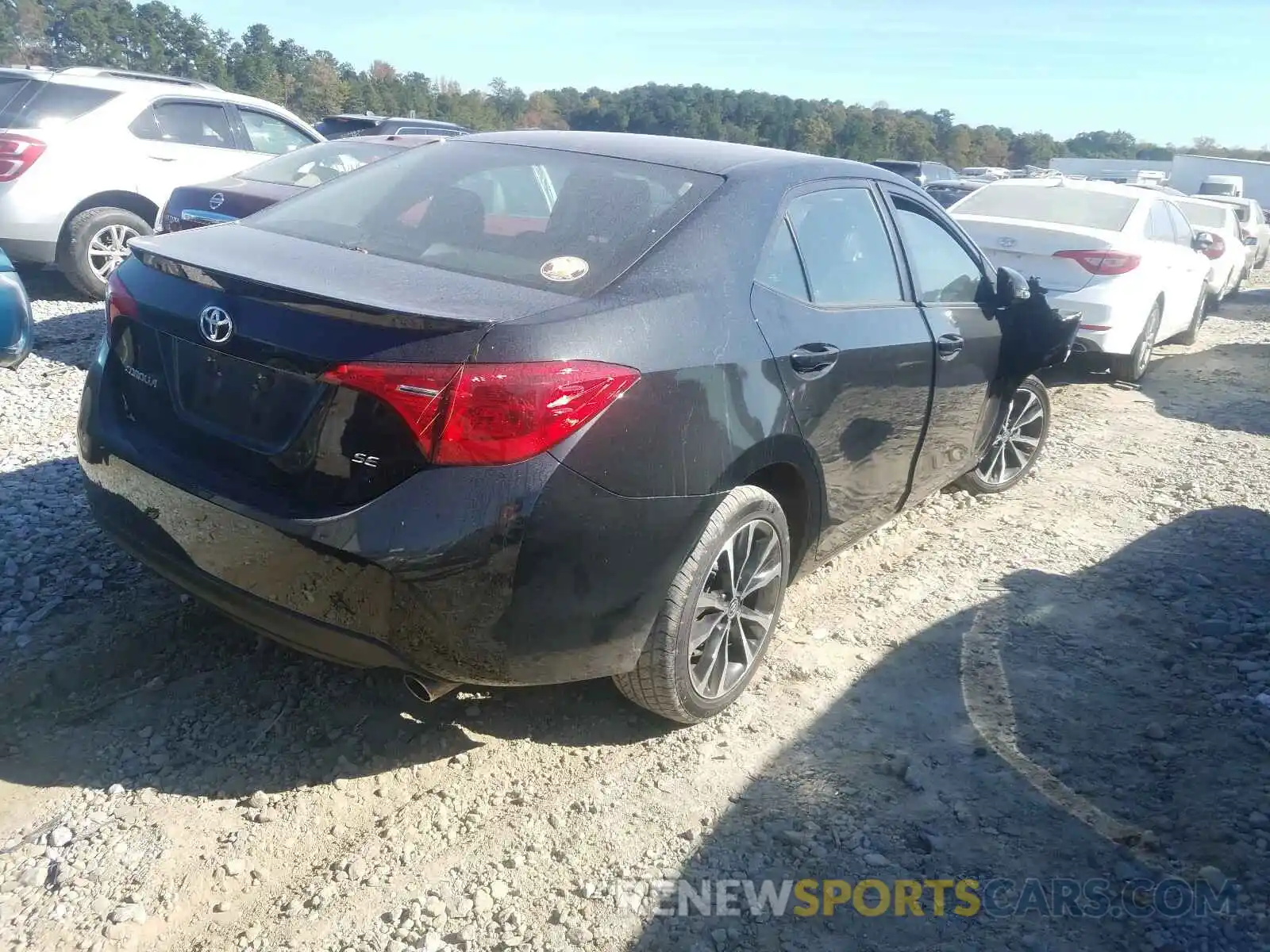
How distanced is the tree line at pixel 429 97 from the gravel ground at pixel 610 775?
2741cm

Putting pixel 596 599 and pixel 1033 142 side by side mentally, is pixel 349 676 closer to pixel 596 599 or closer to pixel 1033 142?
pixel 596 599

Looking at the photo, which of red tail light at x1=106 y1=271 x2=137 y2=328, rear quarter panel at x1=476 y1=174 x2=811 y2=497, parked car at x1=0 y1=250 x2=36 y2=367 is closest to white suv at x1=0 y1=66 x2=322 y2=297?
parked car at x1=0 y1=250 x2=36 y2=367

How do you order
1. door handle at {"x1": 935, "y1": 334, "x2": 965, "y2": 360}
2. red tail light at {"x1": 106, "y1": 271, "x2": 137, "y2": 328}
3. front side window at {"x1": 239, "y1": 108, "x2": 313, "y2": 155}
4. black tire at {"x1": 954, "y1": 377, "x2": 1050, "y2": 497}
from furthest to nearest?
front side window at {"x1": 239, "y1": 108, "x2": 313, "y2": 155}, black tire at {"x1": 954, "y1": 377, "x2": 1050, "y2": 497}, door handle at {"x1": 935, "y1": 334, "x2": 965, "y2": 360}, red tail light at {"x1": 106, "y1": 271, "x2": 137, "y2": 328}

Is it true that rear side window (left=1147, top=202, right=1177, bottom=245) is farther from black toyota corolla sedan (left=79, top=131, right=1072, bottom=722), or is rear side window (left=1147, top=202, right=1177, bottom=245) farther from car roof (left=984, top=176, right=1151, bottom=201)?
black toyota corolla sedan (left=79, top=131, right=1072, bottom=722)

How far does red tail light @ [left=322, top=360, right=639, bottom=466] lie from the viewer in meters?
2.29

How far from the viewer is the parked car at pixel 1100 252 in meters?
7.64

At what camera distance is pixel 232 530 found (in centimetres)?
247

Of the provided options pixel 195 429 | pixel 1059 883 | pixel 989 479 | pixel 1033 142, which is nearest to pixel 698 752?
pixel 1059 883

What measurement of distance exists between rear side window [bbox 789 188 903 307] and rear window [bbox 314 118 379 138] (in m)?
→ 14.0

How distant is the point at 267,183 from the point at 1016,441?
209 inches

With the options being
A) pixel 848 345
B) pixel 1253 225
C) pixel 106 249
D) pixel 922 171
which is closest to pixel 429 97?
pixel 922 171

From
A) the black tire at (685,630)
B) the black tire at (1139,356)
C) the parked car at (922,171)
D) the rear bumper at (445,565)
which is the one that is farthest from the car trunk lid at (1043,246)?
the parked car at (922,171)

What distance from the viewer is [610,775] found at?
2926mm

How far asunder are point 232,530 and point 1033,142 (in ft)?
258
